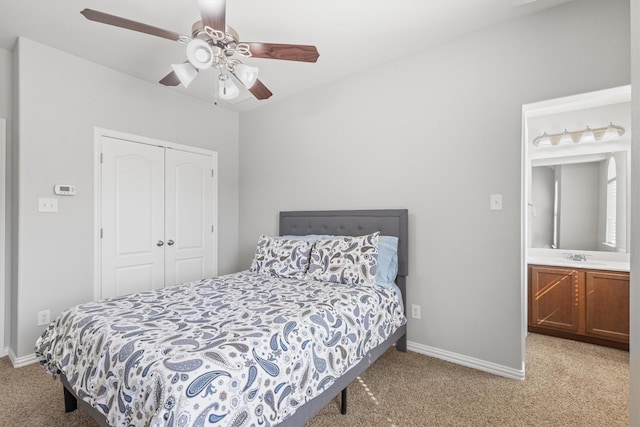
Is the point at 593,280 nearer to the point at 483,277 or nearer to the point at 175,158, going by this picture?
the point at 483,277

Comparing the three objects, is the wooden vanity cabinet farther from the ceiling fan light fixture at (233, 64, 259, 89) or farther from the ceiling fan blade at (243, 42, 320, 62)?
the ceiling fan light fixture at (233, 64, 259, 89)

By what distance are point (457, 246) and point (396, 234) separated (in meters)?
0.50

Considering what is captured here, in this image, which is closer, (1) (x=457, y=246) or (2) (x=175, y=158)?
(1) (x=457, y=246)

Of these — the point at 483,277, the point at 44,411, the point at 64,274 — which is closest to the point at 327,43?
the point at 483,277

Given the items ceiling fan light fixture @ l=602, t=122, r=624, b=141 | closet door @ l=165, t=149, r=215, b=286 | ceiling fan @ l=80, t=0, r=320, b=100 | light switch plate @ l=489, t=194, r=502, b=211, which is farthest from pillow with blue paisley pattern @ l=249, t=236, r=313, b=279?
ceiling fan light fixture @ l=602, t=122, r=624, b=141

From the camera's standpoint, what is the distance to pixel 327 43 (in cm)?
256

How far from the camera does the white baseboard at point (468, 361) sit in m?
2.25

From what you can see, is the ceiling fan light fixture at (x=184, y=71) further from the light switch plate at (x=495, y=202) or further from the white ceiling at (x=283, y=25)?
the light switch plate at (x=495, y=202)

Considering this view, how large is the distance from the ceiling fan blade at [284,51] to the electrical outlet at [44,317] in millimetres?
2708

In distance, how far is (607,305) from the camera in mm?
2752

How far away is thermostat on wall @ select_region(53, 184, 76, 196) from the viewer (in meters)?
2.64

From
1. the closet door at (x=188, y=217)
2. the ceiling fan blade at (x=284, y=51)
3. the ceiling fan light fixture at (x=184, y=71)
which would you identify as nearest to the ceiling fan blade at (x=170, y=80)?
the ceiling fan light fixture at (x=184, y=71)

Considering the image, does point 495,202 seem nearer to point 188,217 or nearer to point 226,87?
point 226,87

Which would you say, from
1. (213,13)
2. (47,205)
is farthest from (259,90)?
(47,205)
